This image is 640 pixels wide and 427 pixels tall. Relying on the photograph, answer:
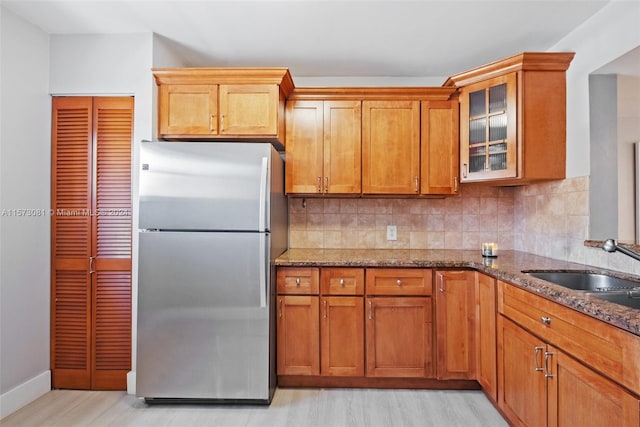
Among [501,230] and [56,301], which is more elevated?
[501,230]

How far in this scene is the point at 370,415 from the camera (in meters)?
2.18

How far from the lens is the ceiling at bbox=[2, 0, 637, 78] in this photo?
215cm

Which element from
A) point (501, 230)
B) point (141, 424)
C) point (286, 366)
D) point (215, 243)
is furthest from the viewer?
point (501, 230)

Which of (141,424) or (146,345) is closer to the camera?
(141,424)

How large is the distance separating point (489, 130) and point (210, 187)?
201 cm

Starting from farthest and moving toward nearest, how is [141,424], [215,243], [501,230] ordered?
[501,230]
[215,243]
[141,424]

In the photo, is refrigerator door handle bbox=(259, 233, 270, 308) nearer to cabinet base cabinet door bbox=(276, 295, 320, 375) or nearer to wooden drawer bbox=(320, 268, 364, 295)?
cabinet base cabinet door bbox=(276, 295, 320, 375)

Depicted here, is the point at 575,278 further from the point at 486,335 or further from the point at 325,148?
the point at 325,148

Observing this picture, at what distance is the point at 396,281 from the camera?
8.09 ft

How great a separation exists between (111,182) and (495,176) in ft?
8.95

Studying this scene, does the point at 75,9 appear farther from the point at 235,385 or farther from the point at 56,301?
the point at 235,385

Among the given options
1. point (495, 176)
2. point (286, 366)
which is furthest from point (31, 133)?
point (495, 176)

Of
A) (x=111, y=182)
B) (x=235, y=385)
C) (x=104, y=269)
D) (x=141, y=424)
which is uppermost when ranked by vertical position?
(x=111, y=182)

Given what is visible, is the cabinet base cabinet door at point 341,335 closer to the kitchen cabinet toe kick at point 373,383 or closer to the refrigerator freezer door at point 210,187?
the kitchen cabinet toe kick at point 373,383
